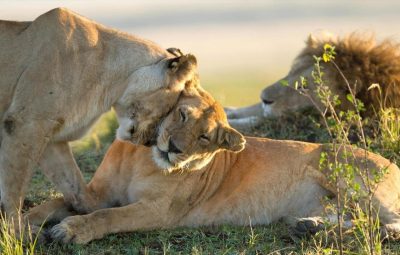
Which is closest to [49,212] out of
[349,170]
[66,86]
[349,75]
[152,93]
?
[66,86]

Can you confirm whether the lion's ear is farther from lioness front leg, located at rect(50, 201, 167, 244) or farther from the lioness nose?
lioness front leg, located at rect(50, 201, 167, 244)

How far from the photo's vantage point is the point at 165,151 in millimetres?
4727

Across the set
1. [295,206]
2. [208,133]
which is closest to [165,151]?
[208,133]

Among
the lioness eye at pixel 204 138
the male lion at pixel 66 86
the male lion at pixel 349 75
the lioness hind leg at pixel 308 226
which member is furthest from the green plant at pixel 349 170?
the male lion at pixel 66 86

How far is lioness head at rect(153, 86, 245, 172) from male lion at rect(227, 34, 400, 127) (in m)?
2.18

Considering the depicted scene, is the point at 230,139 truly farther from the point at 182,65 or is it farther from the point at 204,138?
the point at 182,65

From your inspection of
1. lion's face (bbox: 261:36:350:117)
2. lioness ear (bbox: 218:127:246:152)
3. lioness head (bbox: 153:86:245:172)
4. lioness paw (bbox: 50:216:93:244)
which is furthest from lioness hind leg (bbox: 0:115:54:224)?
lion's face (bbox: 261:36:350:117)

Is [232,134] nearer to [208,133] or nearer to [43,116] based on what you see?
[208,133]

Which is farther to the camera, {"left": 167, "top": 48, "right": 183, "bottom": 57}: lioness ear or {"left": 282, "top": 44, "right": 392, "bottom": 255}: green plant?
{"left": 167, "top": 48, "right": 183, "bottom": 57}: lioness ear

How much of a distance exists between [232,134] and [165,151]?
38cm

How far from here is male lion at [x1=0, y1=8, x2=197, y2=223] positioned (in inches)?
179

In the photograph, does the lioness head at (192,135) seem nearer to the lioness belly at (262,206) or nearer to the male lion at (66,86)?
the male lion at (66,86)

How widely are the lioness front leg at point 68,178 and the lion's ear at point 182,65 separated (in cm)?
77

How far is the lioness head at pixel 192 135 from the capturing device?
Answer: 4.68 meters
